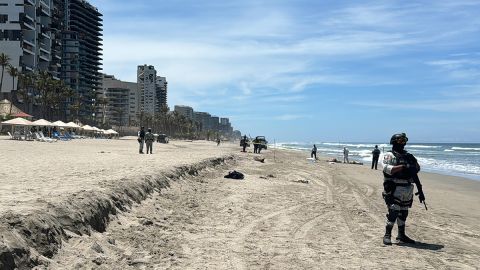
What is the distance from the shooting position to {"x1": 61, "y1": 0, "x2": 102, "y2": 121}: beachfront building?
148m

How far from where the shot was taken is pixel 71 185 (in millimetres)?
9492

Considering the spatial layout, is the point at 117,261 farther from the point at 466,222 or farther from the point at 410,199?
the point at 466,222

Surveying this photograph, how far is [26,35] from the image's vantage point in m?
108

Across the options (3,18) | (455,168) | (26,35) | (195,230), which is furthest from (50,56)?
(195,230)

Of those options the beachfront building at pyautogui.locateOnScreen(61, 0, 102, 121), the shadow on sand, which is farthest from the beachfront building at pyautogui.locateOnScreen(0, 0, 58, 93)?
the shadow on sand

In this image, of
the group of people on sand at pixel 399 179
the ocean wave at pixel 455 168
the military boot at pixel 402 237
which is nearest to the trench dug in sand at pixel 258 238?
the military boot at pixel 402 237

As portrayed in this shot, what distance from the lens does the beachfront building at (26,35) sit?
101 metres

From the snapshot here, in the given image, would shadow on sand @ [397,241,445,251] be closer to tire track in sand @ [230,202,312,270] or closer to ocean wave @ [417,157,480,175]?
tire track in sand @ [230,202,312,270]

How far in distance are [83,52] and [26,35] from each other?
45066 mm

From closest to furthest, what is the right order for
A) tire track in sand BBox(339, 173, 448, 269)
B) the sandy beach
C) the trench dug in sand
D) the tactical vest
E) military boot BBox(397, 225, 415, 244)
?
the sandy beach < the trench dug in sand < tire track in sand BBox(339, 173, 448, 269) < the tactical vest < military boot BBox(397, 225, 415, 244)

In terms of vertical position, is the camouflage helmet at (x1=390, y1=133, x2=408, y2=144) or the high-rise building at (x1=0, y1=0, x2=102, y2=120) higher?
the high-rise building at (x1=0, y1=0, x2=102, y2=120)

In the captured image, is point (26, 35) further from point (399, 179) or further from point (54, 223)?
point (399, 179)

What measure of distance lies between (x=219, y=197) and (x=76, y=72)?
488 feet

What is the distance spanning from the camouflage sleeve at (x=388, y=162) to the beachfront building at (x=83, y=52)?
14249 cm
